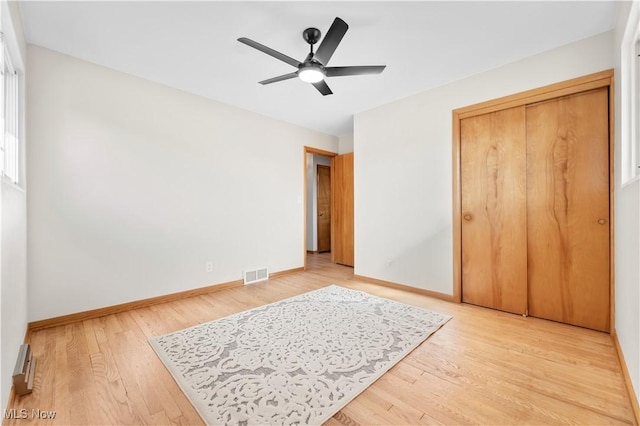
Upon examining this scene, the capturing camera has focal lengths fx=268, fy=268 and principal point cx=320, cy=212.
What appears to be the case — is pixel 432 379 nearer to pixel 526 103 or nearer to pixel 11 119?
pixel 526 103

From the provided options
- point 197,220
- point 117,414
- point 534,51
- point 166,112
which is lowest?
point 117,414

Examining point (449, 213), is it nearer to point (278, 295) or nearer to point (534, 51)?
point (534, 51)

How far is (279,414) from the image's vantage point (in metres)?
1.38

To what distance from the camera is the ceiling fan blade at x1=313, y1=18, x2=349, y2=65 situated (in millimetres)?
1779

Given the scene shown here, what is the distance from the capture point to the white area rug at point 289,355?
145cm

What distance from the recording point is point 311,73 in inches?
87.8

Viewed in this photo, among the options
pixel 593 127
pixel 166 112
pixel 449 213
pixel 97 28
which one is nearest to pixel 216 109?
pixel 166 112

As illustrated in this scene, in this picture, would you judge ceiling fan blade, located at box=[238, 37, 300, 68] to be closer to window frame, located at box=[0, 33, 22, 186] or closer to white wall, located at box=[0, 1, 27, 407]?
white wall, located at box=[0, 1, 27, 407]

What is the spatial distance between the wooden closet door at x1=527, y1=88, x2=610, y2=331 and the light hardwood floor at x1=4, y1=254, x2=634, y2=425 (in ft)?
0.78

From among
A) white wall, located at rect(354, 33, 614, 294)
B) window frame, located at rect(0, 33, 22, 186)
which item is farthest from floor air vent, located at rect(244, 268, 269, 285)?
window frame, located at rect(0, 33, 22, 186)

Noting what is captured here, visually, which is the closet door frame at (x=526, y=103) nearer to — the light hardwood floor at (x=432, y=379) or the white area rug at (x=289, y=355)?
the light hardwood floor at (x=432, y=379)

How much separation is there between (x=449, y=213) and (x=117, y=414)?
10.8ft

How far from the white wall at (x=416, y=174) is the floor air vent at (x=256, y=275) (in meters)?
1.41

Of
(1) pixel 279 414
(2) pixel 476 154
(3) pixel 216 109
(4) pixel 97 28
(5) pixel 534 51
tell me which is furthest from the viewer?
(3) pixel 216 109
